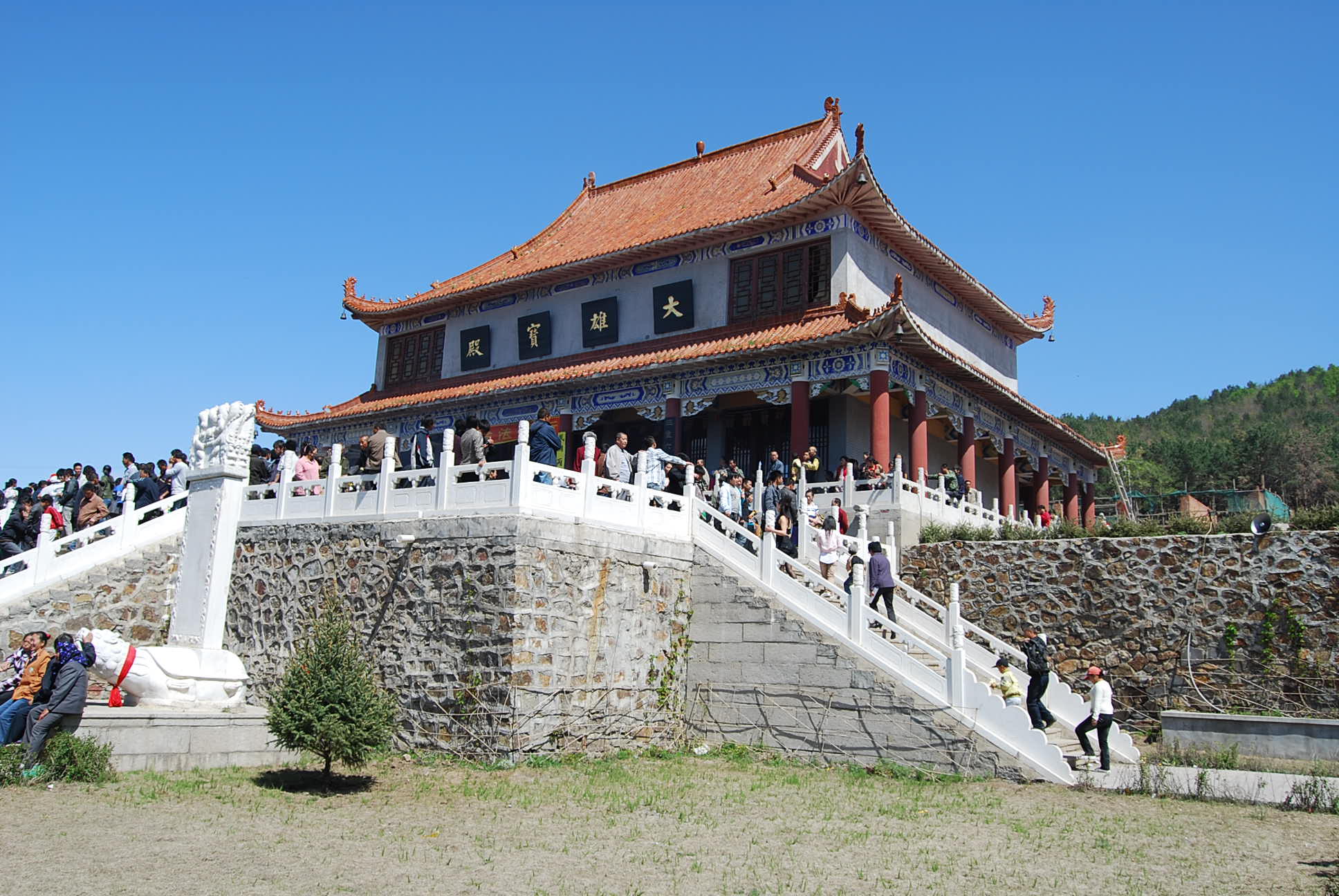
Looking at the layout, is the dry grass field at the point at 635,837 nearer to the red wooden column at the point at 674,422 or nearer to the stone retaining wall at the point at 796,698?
the stone retaining wall at the point at 796,698

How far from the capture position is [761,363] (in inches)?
827

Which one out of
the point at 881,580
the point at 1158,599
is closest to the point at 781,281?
the point at 881,580

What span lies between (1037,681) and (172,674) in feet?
30.8

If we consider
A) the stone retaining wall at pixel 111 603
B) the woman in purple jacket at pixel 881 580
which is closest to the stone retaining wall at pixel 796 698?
the woman in purple jacket at pixel 881 580

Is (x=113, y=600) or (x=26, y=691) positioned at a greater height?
(x=113, y=600)

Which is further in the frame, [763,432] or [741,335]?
[763,432]

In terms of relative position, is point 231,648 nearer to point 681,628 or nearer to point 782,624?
point 681,628

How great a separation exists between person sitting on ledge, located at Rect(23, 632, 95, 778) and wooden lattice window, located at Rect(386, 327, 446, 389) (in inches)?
717

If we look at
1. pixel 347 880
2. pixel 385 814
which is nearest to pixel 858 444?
pixel 385 814

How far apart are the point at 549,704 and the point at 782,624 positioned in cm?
299

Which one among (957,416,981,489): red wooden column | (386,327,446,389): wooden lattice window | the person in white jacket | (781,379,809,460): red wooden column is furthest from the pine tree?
(386,327,446,389): wooden lattice window

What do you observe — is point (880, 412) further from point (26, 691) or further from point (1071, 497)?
point (26, 691)

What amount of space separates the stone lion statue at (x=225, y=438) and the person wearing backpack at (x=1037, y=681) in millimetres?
9228

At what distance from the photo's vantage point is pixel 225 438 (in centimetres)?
1270
